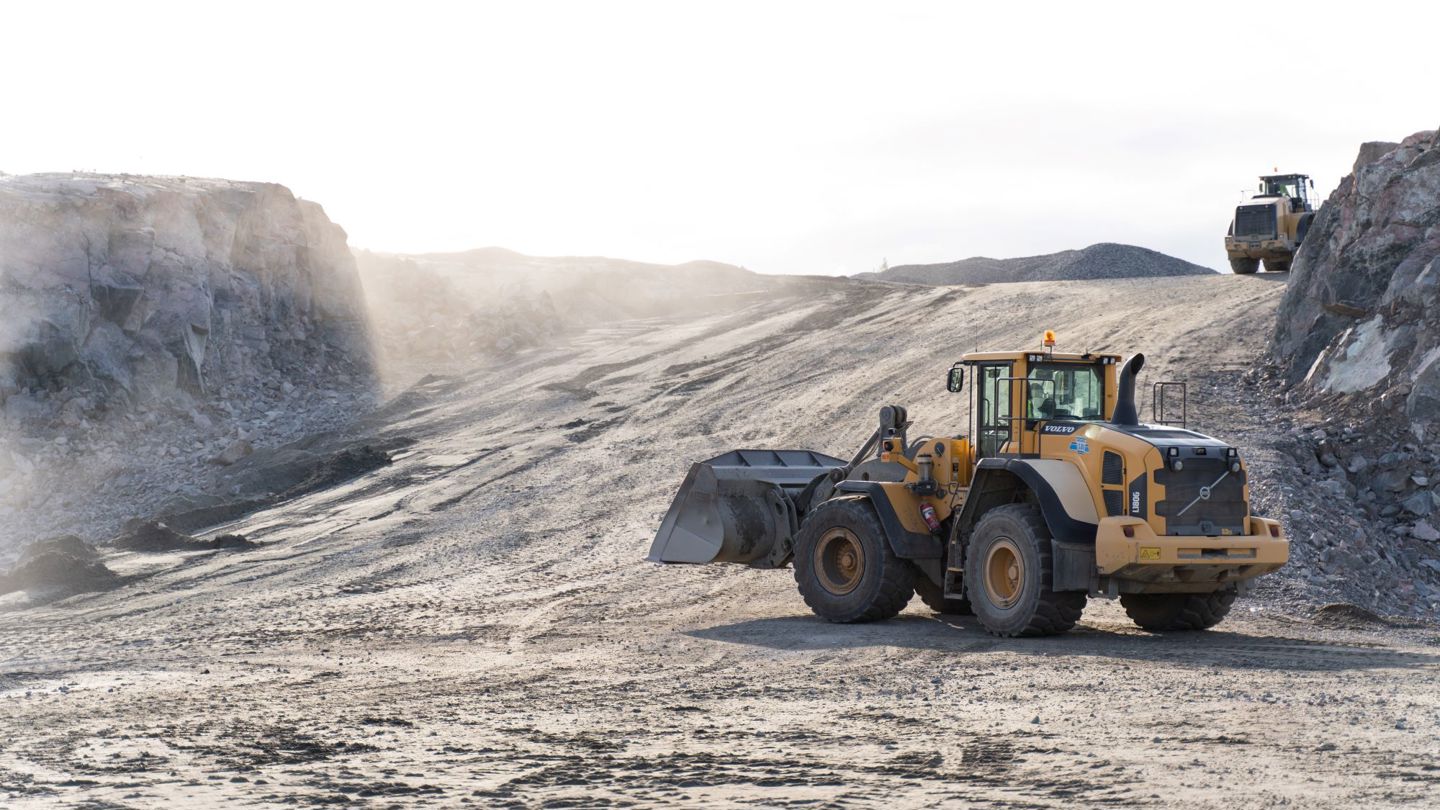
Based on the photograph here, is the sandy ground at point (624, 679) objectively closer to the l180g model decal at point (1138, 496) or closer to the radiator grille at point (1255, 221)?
the l180g model decal at point (1138, 496)

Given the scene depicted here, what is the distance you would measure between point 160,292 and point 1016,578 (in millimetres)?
25917

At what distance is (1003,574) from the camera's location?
40.0ft

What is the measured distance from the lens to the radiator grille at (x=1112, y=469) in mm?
11453

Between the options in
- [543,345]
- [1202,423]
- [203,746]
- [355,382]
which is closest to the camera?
[203,746]

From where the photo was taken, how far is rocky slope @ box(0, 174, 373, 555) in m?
28.3

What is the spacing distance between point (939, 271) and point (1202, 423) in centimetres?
3494

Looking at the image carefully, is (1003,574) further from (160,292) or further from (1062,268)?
(1062,268)

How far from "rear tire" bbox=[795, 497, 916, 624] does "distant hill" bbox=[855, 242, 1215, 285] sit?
33.5m

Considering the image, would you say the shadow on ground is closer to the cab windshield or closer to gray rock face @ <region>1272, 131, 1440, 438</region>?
the cab windshield

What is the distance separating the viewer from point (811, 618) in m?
14.1

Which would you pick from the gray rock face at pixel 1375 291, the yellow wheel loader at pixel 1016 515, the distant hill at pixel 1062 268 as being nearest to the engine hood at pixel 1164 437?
the yellow wheel loader at pixel 1016 515

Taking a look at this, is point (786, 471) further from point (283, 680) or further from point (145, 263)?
point (145, 263)

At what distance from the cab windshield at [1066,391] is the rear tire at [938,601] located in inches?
91.8

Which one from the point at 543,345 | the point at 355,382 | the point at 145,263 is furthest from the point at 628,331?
the point at 145,263
